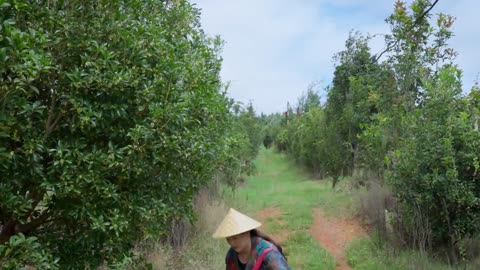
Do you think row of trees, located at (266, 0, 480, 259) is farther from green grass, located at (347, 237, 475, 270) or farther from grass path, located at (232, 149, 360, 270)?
grass path, located at (232, 149, 360, 270)

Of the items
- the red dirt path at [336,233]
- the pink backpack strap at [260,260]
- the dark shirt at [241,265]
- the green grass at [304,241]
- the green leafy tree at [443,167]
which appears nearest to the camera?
the pink backpack strap at [260,260]

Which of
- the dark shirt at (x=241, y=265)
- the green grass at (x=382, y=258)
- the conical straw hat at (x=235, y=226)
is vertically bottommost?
the green grass at (x=382, y=258)

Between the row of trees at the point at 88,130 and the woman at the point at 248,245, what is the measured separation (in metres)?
0.77

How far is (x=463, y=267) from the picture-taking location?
8.05 meters

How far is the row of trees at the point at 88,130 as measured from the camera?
311 cm

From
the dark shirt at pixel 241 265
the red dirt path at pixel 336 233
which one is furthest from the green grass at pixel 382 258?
the dark shirt at pixel 241 265

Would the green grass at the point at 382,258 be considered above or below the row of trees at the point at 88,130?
below

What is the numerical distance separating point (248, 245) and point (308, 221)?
8.80 meters

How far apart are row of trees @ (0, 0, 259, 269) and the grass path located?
17.9 feet

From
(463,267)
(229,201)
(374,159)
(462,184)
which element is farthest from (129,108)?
(229,201)

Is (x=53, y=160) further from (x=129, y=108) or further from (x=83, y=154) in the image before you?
(x=129, y=108)

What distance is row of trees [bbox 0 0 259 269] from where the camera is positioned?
10.2 feet

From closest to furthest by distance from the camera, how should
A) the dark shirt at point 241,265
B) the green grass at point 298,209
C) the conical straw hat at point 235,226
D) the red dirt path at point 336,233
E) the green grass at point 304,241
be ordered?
the conical straw hat at point 235,226 → the dark shirt at point 241,265 → the green grass at point 304,241 → the green grass at point 298,209 → the red dirt path at point 336,233

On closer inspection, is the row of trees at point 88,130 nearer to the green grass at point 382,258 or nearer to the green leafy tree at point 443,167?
the green leafy tree at point 443,167
